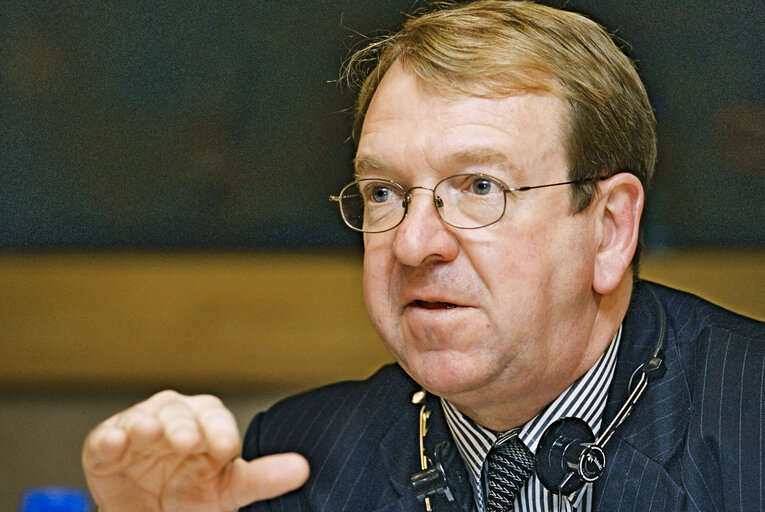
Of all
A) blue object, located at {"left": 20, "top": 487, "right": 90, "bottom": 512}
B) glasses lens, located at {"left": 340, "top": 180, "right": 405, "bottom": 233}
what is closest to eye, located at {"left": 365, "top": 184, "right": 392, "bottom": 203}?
glasses lens, located at {"left": 340, "top": 180, "right": 405, "bottom": 233}

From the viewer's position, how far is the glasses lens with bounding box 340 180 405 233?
1.80 m

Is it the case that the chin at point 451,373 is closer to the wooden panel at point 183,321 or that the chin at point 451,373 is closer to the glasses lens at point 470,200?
the glasses lens at point 470,200

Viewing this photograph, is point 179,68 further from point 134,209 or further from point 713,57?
point 713,57

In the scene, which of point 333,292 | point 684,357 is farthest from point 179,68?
point 684,357

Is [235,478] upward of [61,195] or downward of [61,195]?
downward

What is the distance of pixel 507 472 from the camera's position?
1.86 meters

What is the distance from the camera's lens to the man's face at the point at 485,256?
167 centimetres

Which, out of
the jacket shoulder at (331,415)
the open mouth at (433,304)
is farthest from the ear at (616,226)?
the jacket shoulder at (331,415)

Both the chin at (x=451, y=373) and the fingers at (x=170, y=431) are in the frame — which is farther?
the chin at (x=451, y=373)

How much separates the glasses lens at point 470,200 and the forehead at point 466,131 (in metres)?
0.03

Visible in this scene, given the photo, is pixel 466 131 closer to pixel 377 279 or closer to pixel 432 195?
pixel 432 195

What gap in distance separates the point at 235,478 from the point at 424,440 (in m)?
0.61

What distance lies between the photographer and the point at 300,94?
2.79 meters

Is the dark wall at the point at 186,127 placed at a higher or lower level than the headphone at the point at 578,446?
higher
